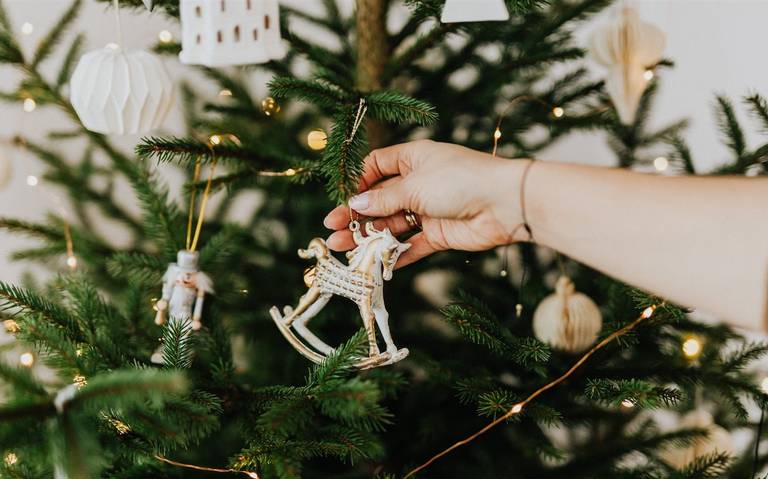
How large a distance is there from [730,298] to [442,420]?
54cm

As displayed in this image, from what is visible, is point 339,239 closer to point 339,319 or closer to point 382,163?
point 382,163

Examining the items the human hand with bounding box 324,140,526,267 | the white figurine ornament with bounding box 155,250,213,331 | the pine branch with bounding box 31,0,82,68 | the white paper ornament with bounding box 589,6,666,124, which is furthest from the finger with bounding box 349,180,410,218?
the pine branch with bounding box 31,0,82,68

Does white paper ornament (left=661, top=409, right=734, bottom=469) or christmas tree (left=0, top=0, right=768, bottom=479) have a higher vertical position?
christmas tree (left=0, top=0, right=768, bottom=479)

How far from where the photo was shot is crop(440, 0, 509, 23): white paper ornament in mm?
678

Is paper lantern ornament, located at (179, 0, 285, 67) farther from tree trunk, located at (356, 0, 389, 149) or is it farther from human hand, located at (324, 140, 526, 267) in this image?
tree trunk, located at (356, 0, 389, 149)

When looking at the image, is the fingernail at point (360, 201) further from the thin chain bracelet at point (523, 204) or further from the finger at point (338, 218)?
the thin chain bracelet at point (523, 204)

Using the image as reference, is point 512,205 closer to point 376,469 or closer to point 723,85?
point 376,469

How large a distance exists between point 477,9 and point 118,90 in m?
0.43

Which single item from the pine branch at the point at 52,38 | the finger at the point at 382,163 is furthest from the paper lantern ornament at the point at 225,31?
the pine branch at the point at 52,38

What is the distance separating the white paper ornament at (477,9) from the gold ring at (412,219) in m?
0.24

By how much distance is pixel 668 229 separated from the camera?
0.62 metres

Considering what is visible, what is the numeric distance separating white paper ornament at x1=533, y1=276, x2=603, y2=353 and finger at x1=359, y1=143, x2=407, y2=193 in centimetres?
37

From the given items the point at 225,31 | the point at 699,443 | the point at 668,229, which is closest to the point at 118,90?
the point at 225,31

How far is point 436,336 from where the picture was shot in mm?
1145
